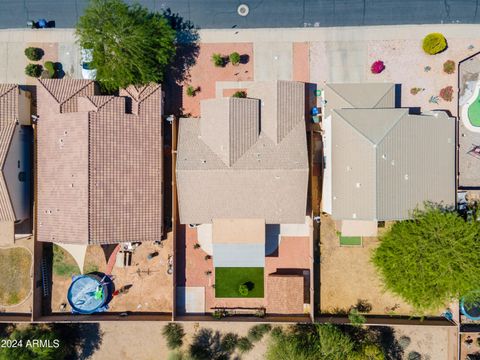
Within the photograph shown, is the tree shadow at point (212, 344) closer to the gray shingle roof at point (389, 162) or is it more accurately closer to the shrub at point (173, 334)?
the shrub at point (173, 334)

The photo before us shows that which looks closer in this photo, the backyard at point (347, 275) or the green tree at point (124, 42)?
the green tree at point (124, 42)

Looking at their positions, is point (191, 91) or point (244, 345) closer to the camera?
point (191, 91)

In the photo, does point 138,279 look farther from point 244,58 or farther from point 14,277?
point 244,58

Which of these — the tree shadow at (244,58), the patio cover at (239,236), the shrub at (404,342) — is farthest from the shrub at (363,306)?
the tree shadow at (244,58)

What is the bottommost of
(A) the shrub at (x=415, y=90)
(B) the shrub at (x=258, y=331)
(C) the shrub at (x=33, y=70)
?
(B) the shrub at (x=258, y=331)

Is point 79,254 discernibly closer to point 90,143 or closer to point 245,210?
point 90,143

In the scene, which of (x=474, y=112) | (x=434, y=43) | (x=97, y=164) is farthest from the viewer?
(x=474, y=112)

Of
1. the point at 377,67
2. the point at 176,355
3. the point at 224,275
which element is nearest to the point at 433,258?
the point at 377,67

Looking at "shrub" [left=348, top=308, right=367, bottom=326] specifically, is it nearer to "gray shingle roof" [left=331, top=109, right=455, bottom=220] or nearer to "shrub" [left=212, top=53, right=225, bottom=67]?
"gray shingle roof" [left=331, top=109, right=455, bottom=220]
